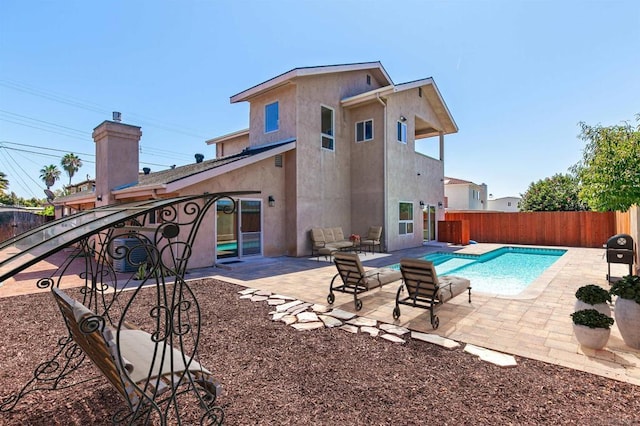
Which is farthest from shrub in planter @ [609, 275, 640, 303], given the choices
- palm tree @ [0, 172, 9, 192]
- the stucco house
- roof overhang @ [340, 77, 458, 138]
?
palm tree @ [0, 172, 9, 192]

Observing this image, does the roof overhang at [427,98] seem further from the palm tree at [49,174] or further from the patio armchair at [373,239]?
the palm tree at [49,174]

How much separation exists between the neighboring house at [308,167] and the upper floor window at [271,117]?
45 millimetres

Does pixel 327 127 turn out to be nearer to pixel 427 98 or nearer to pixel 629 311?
pixel 427 98

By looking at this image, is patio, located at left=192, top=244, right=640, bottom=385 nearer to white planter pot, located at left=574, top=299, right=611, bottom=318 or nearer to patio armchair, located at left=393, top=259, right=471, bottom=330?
patio armchair, located at left=393, top=259, right=471, bottom=330

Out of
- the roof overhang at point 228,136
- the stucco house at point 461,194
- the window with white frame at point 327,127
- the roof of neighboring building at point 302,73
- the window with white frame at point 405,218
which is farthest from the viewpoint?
the stucco house at point 461,194

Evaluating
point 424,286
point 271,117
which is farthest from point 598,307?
point 271,117

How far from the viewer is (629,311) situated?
4203mm

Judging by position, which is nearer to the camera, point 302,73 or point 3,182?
point 302,73

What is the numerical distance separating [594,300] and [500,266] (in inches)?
374

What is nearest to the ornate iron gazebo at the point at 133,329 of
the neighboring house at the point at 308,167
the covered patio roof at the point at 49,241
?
the covered patio roof at the point at 49,241

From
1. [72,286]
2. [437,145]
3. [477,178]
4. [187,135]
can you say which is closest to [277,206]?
[72,286]

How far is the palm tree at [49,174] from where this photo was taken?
2096 inches

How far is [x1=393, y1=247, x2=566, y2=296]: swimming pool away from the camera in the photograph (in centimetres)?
977

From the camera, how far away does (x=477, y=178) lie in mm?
40312
